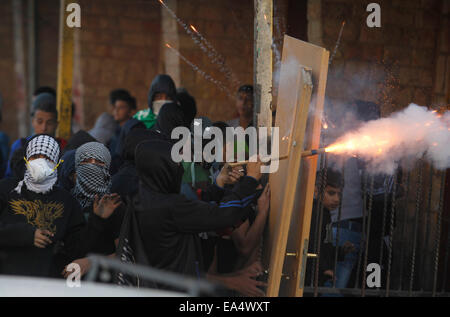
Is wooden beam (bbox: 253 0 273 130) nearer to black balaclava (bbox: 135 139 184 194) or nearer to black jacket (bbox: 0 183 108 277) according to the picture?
black balaclava (bbox: 135 139 184 194)

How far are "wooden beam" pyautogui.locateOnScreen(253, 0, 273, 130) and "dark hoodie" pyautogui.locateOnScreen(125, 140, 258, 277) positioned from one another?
0.78 meters

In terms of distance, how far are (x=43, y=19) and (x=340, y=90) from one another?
7.78 meters

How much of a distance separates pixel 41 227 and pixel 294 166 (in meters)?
1.87

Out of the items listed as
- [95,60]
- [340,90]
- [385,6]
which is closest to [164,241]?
[340,90]

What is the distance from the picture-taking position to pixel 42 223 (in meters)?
4.45

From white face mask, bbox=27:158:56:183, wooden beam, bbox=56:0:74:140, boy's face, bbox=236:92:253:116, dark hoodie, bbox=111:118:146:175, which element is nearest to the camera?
white face mask, bbox=27:158:56:183

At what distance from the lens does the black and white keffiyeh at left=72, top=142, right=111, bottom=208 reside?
4.92m

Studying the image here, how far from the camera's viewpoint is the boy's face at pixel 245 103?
6.65 meters

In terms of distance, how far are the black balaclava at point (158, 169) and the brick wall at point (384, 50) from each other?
10.5ft

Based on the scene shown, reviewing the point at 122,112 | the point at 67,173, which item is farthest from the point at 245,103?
the point at 122,112

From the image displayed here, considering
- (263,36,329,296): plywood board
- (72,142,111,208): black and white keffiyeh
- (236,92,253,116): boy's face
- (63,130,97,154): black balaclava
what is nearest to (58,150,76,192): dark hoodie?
(72,142,111,208): black and white keffiyeh

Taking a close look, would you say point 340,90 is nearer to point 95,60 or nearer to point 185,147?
point 185,147

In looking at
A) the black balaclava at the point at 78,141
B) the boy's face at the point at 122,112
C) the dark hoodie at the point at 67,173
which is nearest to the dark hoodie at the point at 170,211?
the dark hoodie at the point at 67,173

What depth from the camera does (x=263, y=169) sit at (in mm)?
4332
